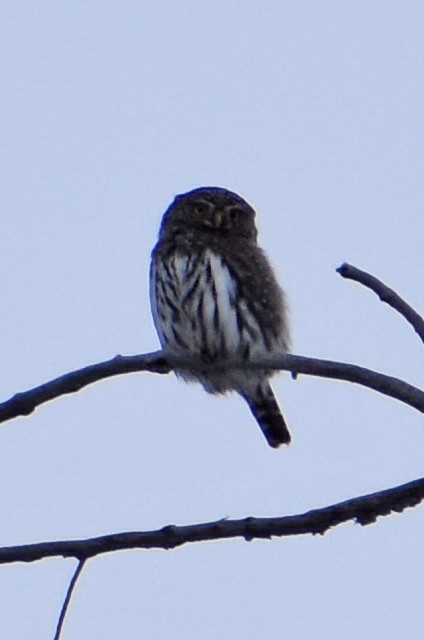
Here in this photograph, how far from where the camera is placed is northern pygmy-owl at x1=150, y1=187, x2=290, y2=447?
563 cm

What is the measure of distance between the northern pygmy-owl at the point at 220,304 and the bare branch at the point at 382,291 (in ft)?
7.10

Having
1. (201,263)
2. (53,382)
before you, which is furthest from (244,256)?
(53,382)

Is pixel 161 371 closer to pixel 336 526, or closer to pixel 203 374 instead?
pixel 336 526

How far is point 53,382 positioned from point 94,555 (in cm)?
47

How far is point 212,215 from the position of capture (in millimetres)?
6520

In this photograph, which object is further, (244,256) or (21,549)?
(244,256)

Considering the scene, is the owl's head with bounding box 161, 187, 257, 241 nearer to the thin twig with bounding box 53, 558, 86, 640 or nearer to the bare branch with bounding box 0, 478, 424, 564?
the bare branch with bounding box 0, 478, 424, 564

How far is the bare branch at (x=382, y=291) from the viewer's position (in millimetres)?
3088

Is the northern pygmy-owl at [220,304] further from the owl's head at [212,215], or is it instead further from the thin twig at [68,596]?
the thin twig at [68,596]

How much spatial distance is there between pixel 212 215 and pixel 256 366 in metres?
3.03

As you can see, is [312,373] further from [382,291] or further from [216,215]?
[216,215]

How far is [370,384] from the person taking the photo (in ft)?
9.84

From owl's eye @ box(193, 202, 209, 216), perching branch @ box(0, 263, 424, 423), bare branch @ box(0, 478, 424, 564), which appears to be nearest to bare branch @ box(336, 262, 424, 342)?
perching branch @ box(0, 263, 424, 423)

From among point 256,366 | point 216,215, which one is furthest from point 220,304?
point 256,366
